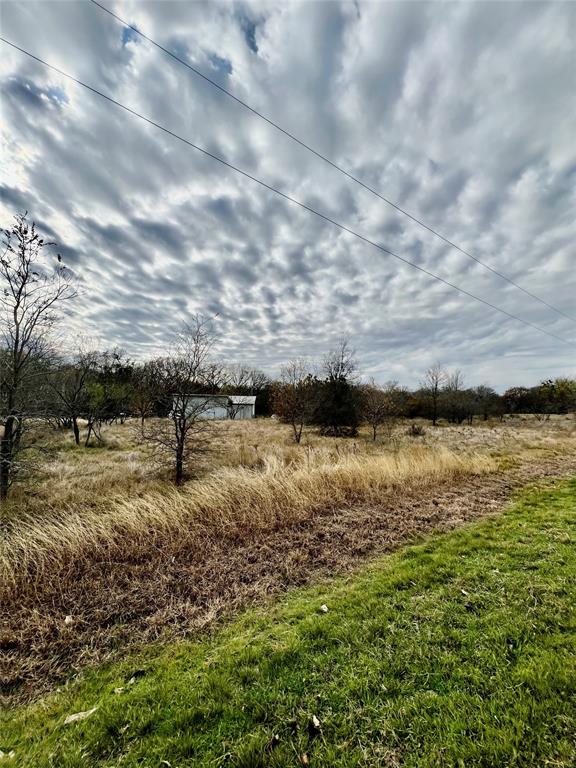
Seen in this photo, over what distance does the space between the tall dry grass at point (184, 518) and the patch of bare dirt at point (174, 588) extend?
261mm

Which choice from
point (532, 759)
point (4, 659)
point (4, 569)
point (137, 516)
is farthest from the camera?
point (137, 516)

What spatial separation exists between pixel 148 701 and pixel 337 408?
80.2 feet

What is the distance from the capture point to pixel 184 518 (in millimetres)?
5289

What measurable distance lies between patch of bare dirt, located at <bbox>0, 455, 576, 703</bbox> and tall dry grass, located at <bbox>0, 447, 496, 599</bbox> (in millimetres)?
261

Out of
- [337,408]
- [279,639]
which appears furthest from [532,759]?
[337,408]

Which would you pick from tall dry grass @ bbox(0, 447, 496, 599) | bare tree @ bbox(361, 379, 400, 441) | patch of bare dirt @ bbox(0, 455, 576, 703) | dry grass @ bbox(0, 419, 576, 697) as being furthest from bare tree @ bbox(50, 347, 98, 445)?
bare tree @ bbox(361, 379, 400, 441)

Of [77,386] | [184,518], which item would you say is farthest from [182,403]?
[77,386]

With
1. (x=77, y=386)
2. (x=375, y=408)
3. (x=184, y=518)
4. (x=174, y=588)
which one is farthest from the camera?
(x=375, y=408)

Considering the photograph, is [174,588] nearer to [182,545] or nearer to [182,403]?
[182,545]

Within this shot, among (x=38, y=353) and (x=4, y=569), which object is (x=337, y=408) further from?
(x=4, y=569)

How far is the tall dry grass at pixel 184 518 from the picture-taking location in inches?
160

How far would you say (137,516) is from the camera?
5074 mm

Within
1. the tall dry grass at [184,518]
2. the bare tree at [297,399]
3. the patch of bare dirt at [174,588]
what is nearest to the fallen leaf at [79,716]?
the patch of bare dirt at [174,588]

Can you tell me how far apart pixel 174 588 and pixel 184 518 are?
1.72 meters
